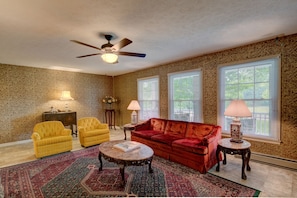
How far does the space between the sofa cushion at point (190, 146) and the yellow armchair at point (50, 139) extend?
279cm

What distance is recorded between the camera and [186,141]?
130 inches

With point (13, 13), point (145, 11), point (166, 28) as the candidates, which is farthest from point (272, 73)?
point (13, 13)

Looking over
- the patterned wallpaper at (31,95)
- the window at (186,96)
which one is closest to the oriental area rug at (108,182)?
the window at (186,96)

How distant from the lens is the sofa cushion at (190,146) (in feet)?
9.41

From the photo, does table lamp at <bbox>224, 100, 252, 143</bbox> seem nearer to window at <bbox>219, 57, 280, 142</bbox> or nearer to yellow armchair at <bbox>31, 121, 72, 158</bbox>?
window at <bbox>219, 57, 280, 142</bbox>

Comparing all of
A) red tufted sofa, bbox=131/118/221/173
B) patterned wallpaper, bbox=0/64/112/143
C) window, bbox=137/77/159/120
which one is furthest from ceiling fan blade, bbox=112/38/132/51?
patterned wallpaper, bbox=0/64/112/143

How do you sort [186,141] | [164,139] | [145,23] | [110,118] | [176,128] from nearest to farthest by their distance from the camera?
[145,23]
[186,141]
[164,139]
[176,128]
[110,118]

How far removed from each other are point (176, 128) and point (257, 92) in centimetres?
200

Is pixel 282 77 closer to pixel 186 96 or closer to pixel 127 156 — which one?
pixel 186 96

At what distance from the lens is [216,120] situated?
396 centimetres

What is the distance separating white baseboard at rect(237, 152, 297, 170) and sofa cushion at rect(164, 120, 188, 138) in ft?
5.18

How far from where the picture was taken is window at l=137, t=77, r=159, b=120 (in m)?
5.62

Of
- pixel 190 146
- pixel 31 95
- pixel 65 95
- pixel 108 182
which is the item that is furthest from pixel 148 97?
pixel 31 95

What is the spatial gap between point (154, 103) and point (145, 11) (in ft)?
12.7
